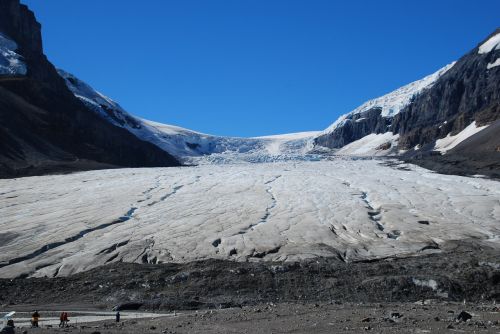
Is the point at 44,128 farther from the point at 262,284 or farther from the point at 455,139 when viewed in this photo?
the point at 455,139

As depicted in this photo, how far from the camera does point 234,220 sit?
3072 centimetres

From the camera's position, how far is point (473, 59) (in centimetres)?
15550

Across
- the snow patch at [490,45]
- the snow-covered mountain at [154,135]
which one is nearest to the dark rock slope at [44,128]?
the snow-covered mountain at [154,135]

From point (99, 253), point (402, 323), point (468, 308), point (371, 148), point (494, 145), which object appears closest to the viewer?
point (402, 323)

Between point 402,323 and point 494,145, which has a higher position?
point 494,145

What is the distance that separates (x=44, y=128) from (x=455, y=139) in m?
81.1

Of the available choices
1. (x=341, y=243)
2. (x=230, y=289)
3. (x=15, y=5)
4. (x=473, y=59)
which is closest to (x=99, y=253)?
(x=230, y=289)

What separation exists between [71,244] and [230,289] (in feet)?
32.6

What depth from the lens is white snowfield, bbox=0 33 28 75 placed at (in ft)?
308

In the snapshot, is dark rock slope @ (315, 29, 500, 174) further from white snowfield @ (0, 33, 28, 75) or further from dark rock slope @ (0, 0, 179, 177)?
white snowfield @ (0, 33, 28, 75)

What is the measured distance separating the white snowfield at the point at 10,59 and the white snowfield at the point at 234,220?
5517cm

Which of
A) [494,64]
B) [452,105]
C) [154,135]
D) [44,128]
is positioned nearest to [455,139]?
[452,105]

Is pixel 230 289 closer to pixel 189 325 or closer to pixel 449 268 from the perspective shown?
pixel 189 325

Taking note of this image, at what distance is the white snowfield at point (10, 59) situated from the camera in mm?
93938
